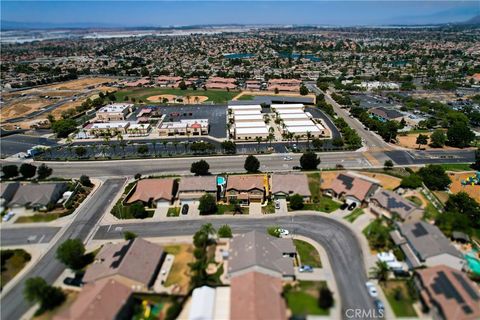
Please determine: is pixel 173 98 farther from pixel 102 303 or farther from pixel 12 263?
pixel 102 303

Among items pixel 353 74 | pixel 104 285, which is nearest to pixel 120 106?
pixel 104 285

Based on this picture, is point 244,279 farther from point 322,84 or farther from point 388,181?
point 322,84

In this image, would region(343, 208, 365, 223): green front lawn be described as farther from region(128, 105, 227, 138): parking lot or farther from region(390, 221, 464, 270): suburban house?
region(128, 105, 227, 138): parking lot

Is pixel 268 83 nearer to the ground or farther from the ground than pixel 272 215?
farther from the ground

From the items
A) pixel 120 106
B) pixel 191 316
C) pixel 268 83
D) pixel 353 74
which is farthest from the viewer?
pixel 353 74

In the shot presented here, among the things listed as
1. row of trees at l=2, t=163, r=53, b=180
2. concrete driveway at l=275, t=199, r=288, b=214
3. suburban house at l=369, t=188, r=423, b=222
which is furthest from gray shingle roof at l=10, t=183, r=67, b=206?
suburban house at l=369, t=188, r=423, b=222

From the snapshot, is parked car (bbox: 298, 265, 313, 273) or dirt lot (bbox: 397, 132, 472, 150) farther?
dirt lot (bbox: 397, 132, 472, 150)

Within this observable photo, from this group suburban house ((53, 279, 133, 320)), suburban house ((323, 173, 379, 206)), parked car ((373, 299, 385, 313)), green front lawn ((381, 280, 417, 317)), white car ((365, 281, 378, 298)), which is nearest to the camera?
suburban house ((53, 279, 133, 320))
